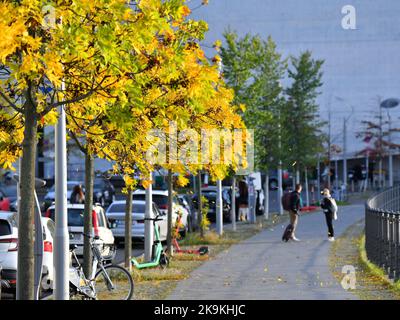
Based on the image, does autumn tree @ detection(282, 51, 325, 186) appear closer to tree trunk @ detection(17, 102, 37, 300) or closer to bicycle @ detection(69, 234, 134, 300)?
bicycle @ detection(69, 234, 134, 300)

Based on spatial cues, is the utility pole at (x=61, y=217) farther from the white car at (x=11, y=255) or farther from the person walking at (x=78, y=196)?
the person walking at (x=78, y=196)

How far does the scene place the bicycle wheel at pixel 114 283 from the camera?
14.4m

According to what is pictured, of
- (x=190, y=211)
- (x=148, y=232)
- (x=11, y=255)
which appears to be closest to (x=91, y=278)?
(x=11, y=255)

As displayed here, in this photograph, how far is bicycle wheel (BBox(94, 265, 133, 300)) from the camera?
47.2 feet

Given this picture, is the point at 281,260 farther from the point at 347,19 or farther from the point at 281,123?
the point at 281,123

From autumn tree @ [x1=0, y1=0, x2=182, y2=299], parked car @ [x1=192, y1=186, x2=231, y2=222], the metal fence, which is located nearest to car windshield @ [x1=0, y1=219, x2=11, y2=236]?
autumn tree @ [x1=0, y1=0, x2=182, y2=299]

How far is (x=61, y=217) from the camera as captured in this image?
12.9 m

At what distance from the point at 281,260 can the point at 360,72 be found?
13667mm

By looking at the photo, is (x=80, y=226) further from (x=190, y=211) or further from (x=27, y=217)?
(x=27, y=217)

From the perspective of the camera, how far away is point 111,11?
418 inches

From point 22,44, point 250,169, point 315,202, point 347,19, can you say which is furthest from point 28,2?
point 315,202

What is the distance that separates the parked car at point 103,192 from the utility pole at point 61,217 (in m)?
39.5

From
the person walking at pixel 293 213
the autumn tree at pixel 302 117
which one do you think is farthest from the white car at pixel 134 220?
the autumn tree at pixel 302 117

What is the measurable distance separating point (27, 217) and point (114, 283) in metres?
3.51
